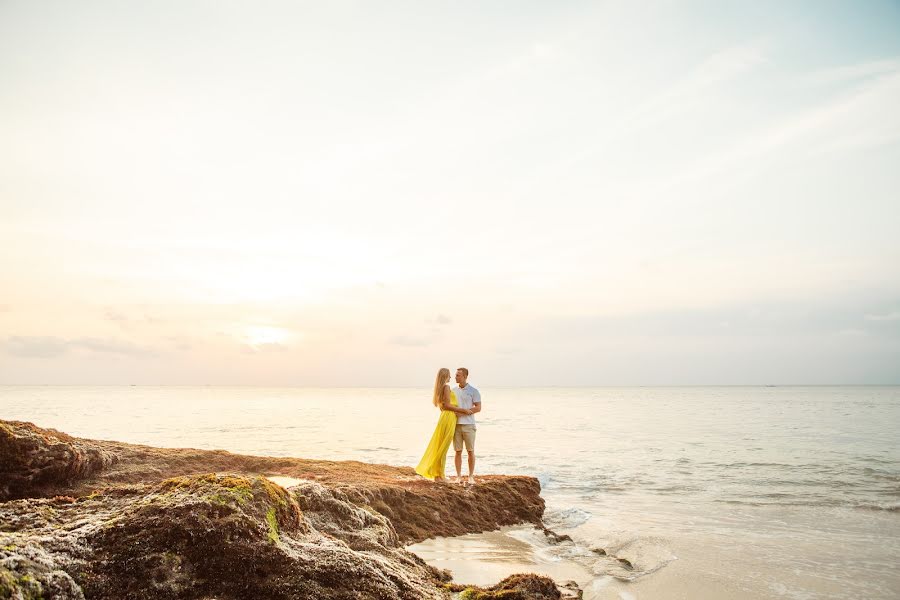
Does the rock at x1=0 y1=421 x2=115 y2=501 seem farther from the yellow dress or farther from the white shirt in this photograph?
the white shirt

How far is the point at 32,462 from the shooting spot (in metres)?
5.84

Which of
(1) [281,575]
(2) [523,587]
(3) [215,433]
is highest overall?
(1) [281,575]

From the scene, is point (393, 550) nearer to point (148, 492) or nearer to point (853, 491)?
point (148, 492)

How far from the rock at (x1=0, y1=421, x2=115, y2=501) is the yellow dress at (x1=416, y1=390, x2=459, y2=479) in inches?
236

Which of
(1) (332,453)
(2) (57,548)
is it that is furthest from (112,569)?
(1) (332,453)

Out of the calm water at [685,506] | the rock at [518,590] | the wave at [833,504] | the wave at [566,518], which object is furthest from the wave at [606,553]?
the wave at [833,504]

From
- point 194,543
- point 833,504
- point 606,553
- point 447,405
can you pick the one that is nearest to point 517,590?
point 194,543

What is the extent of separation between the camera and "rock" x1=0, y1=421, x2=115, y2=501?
5.54 m

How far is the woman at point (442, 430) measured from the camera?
10914 millimetres

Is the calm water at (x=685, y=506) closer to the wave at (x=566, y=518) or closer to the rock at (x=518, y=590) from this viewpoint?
the wave at (x=566, y=518)

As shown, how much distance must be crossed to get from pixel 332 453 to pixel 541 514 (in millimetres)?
11068

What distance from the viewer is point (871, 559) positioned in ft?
28.4

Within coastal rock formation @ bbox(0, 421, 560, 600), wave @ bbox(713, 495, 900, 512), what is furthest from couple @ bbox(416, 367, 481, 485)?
wave @ bbox(713, 495, 900, 512)

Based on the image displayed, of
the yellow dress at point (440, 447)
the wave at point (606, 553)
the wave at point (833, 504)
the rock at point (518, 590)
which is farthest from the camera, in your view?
the wave at point (833, 504)
